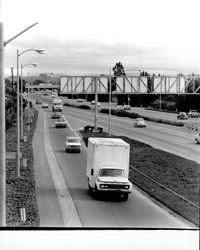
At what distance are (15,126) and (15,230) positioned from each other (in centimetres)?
232

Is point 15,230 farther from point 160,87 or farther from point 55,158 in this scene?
point 160,87

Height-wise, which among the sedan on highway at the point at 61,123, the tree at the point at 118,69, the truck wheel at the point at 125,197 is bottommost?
the truck wheel at the point at 125,197

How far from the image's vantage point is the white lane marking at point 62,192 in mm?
8375

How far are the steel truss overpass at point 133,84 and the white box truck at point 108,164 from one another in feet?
3.05

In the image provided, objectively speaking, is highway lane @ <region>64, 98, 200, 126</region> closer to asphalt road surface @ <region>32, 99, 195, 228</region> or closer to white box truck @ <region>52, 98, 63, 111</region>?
white box truck @ <region>52, 98, 63, 111</region>

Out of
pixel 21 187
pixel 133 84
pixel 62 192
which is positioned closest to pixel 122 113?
pixel 133 84

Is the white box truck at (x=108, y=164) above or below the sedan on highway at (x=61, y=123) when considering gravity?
below

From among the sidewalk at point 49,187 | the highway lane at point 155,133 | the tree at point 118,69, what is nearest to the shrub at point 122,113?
the highway lane at point 155,133

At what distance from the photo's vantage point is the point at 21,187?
28.9ft

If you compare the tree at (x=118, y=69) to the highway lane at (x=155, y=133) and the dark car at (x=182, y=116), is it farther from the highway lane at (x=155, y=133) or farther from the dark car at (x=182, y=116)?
the dark car at (x=182, y=116)

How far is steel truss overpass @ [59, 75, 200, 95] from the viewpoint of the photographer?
9.55 metres

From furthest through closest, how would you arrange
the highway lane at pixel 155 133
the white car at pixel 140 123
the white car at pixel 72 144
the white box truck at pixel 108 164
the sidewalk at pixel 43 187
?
the white car at pixel 140 123, the highway lane at pixel 155 133, the white car at pixel 72 144, the white box truck at pixel 108 164, the sidewalk at pixel 43 187

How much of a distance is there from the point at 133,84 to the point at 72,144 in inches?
64.7

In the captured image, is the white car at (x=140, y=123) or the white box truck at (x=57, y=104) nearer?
the white box truck at (x=57, y=104)
